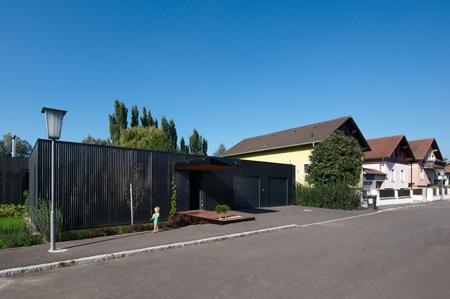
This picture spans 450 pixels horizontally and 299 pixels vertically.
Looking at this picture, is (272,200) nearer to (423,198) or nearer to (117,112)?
(423,198)

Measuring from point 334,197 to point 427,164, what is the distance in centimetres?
3034

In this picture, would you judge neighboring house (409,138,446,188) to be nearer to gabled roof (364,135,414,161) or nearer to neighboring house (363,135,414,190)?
neighboring house (363,135,414,190)

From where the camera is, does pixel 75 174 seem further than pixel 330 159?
No

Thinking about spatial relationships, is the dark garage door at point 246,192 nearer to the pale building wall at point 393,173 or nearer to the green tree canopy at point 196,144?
the pale building wall at point 393,173

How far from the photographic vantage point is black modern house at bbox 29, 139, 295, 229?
14.9 m

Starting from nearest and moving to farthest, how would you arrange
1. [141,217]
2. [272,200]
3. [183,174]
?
[141,217], [183,174], [272,200]

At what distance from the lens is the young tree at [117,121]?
5303cm

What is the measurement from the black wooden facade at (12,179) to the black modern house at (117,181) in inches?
321

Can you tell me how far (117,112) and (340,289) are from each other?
50.2 meters

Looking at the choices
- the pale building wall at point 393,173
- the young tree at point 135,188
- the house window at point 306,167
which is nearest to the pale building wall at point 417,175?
the pale building wall at point 393,173

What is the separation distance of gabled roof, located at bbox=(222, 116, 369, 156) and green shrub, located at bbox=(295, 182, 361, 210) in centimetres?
569

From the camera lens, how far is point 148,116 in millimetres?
56625

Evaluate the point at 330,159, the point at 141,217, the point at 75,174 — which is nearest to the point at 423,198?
the point at 330,159

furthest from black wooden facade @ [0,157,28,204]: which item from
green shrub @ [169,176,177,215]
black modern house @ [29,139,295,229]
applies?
green shrub @ [169,176,177,215]
